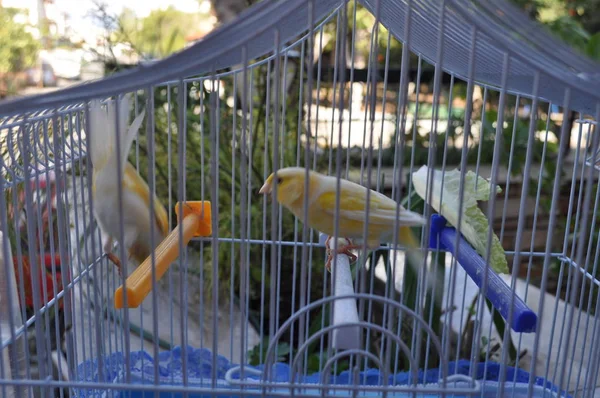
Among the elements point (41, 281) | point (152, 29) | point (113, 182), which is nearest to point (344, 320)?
point (113, 182)

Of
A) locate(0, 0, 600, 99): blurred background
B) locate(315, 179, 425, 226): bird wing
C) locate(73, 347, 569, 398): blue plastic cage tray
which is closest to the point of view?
locate(315, 179, 425, 226): bird wing

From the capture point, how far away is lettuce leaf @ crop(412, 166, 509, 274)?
952mm

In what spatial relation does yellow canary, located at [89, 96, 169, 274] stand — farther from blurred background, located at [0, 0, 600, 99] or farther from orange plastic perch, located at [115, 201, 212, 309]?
blurred background, located at [0, 0, 600, 99]

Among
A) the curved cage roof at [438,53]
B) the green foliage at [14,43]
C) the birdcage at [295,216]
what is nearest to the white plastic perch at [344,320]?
the birdcage at [295,216]

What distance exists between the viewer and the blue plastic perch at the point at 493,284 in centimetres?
66

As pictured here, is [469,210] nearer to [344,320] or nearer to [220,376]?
[344,320]

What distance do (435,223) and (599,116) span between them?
17.4 inches

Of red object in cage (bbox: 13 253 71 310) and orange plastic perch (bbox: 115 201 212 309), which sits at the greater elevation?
orange plastic perch (bbox: 115 201 212 309)

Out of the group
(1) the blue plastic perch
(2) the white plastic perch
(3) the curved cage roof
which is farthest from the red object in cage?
(1) the blue plastic perch

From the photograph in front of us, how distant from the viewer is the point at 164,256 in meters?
0.77

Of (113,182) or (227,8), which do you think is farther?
(227,8)

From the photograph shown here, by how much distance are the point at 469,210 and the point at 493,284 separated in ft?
0.84

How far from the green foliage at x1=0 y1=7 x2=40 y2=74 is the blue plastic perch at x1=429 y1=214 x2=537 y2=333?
5.62 ft

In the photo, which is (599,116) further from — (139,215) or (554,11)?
(554,11)
